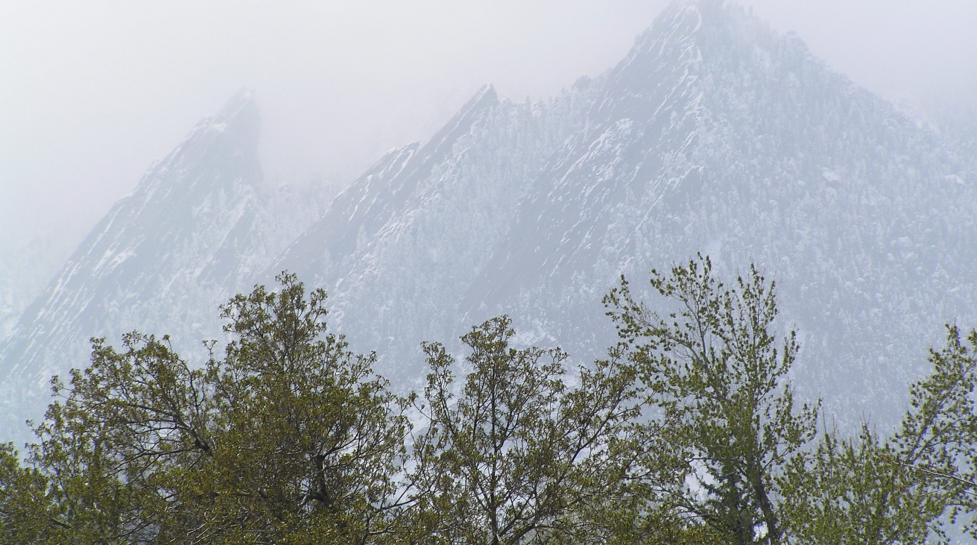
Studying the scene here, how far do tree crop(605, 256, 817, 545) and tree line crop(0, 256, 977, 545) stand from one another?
79 mm

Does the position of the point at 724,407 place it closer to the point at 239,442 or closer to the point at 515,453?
the point at 515,453

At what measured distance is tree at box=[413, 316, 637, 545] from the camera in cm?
1684

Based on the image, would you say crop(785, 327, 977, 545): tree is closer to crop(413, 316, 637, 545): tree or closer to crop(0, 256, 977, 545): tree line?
crop(0, 256, 977, 545): tree line

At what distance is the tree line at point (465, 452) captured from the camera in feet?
53.7

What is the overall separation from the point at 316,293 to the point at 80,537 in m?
8.50

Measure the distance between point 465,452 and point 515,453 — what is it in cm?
167

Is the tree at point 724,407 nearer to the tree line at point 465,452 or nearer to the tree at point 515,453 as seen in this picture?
the tree line at point 465,452

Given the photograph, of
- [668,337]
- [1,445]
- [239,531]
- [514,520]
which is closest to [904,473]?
[668,337]

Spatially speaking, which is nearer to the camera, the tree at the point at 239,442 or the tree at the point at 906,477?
the tree at the point at 239,442

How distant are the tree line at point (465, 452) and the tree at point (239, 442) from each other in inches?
2.5

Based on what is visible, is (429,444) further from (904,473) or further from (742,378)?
(904,473)

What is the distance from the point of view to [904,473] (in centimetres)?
1898

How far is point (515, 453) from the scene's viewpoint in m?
18.2

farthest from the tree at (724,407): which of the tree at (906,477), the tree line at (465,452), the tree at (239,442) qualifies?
the tree at (239,442)
